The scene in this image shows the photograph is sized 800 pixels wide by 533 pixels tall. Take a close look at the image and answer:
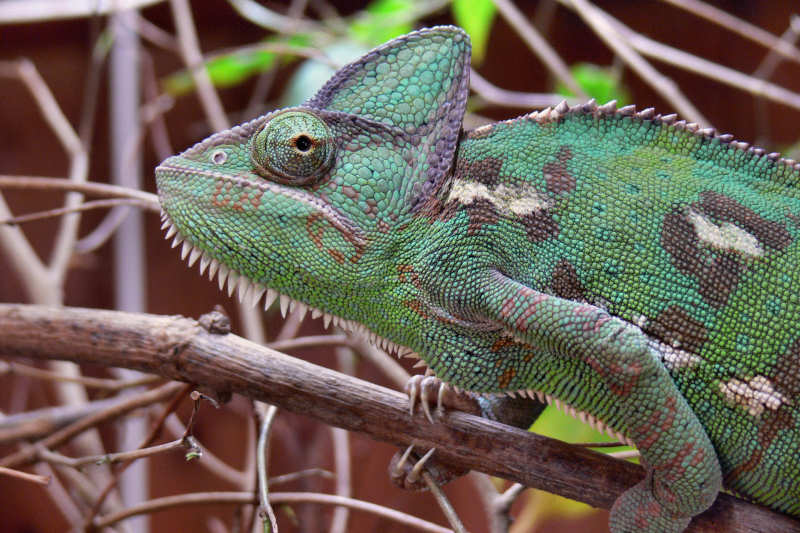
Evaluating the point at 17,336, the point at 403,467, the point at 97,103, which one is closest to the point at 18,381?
the point at 97,103

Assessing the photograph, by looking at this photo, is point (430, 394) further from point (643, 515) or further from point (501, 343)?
point (643, 515)

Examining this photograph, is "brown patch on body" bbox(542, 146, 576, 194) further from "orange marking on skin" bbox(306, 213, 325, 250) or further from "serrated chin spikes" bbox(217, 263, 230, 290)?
"serrated chin spikes" bbox(217, 263, 230, 290)

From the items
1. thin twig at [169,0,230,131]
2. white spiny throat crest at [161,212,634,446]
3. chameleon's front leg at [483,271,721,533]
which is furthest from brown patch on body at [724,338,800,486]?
thin twig at [169,0,230,131]

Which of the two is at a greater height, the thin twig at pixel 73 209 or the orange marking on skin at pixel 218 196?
the orange marking on skin at pixel 218 196

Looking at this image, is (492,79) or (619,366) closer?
→ (619,366)

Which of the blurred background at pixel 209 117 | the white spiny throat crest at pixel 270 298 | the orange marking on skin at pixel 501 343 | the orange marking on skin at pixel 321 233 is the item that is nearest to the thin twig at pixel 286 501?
the white spiny throat crest at pixel 270 298

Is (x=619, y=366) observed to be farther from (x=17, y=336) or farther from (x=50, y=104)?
(x=50, y=104)

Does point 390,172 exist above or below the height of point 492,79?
above

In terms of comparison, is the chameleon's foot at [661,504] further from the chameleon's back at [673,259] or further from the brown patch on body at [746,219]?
the brown patch on body at [746,219]
